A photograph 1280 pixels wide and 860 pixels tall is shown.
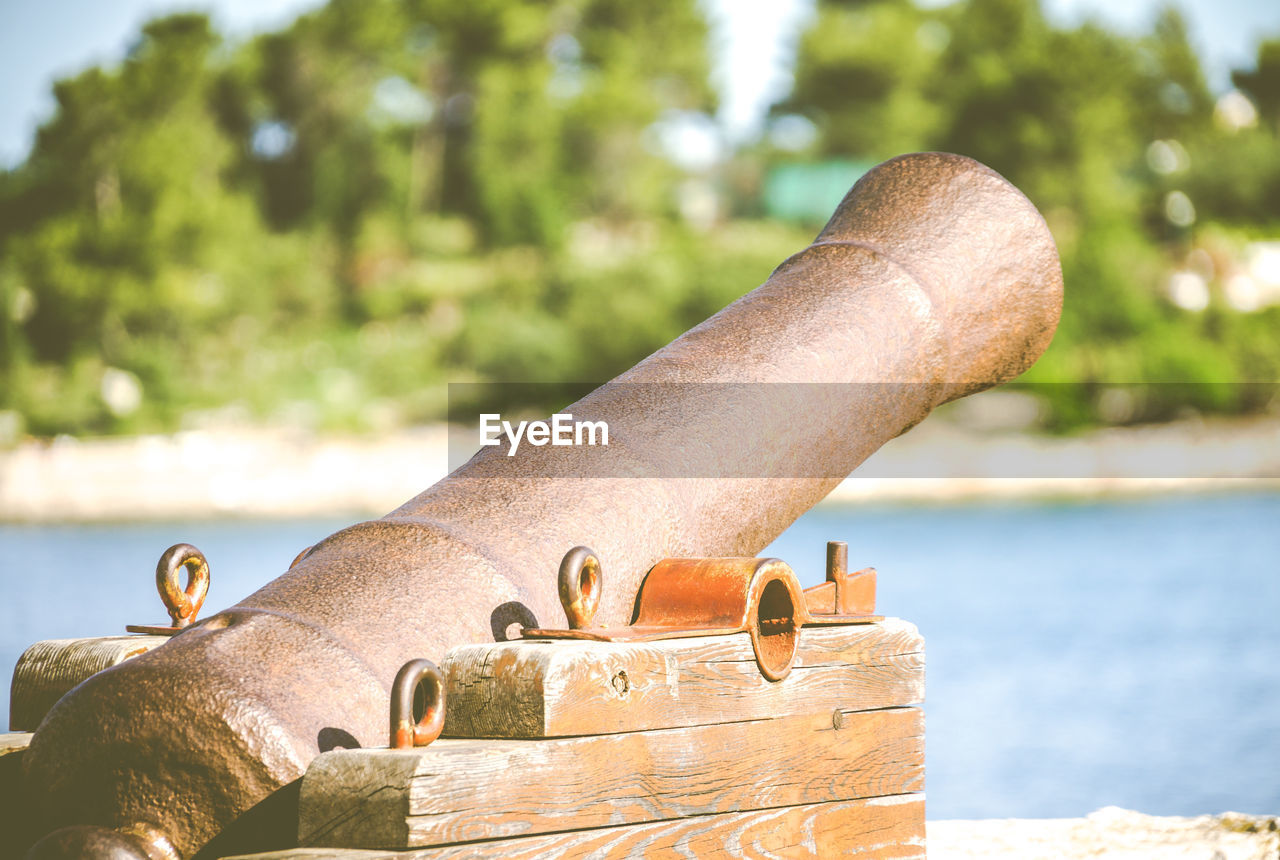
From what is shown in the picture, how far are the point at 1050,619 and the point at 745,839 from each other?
1919cm

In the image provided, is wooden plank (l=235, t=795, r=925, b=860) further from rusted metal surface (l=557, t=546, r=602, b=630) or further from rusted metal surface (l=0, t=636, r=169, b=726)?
rusted metal surface (l=0, t=636, r=169, b=726)

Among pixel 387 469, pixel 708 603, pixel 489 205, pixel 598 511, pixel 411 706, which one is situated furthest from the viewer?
Answer: pixel 489 205

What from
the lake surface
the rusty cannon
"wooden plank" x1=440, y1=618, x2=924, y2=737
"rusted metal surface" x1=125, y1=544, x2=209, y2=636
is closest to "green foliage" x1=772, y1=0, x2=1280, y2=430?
the lake surface

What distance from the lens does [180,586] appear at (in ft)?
8.41

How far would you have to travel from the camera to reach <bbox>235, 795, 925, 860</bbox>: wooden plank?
1.90m

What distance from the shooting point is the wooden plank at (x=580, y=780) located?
186 cm

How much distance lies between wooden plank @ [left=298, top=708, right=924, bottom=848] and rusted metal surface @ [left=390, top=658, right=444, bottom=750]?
0.02 meters

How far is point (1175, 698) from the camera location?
1516 cm

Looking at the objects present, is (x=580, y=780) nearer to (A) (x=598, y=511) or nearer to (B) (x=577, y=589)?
(B) (x=577, y=589)

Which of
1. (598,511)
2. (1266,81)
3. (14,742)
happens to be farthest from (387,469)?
(1266,81)

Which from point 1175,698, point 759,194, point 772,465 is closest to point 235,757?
point 772,465

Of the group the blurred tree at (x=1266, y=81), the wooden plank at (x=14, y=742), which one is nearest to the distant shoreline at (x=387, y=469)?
the blurred tree at (x=1266, y=81)

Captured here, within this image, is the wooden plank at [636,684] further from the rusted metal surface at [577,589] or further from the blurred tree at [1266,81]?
the blurred tree at [1266,81]

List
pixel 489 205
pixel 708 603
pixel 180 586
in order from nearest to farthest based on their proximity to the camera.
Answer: pixel 708 603 < pixel 180 586 < pixel 489 205
